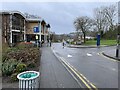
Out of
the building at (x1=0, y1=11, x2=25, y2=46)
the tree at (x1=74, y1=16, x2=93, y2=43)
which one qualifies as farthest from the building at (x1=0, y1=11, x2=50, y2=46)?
the tree at (x1=74, y1=16, x2=93, y2=43)

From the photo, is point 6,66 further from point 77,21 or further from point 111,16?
point 111,16

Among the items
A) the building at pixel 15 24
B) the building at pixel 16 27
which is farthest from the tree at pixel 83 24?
the building at pixel 15 24

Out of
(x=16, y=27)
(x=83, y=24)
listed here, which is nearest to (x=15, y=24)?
(x=16, y=27)

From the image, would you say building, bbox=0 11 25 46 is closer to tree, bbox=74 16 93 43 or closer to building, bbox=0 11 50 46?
building, bbox=0 11 50 46

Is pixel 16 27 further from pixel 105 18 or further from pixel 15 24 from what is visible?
pixel 105 18

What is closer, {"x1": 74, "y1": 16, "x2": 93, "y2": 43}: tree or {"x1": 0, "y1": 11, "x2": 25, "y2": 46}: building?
{"x1": 0, "y1": 11, "x2": 25, "y2": 46}: building

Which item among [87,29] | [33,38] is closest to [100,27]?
[87,29]

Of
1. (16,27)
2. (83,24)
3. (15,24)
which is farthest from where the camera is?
(83,24)

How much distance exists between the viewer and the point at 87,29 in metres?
55.7

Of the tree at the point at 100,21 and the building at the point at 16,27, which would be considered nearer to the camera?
the building at the point at 16,27

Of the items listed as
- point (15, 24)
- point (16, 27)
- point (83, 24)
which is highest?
point (83, 24)

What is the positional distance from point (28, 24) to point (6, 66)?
47676mm

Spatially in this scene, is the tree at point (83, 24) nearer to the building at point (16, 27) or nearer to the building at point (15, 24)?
the building at point (16, 27)

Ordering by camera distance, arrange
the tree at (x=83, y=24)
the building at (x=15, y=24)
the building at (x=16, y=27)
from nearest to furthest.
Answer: the building at (x=16, y=27) → the building at (x=15, y=24) → the tree at (x=83, y=24)
